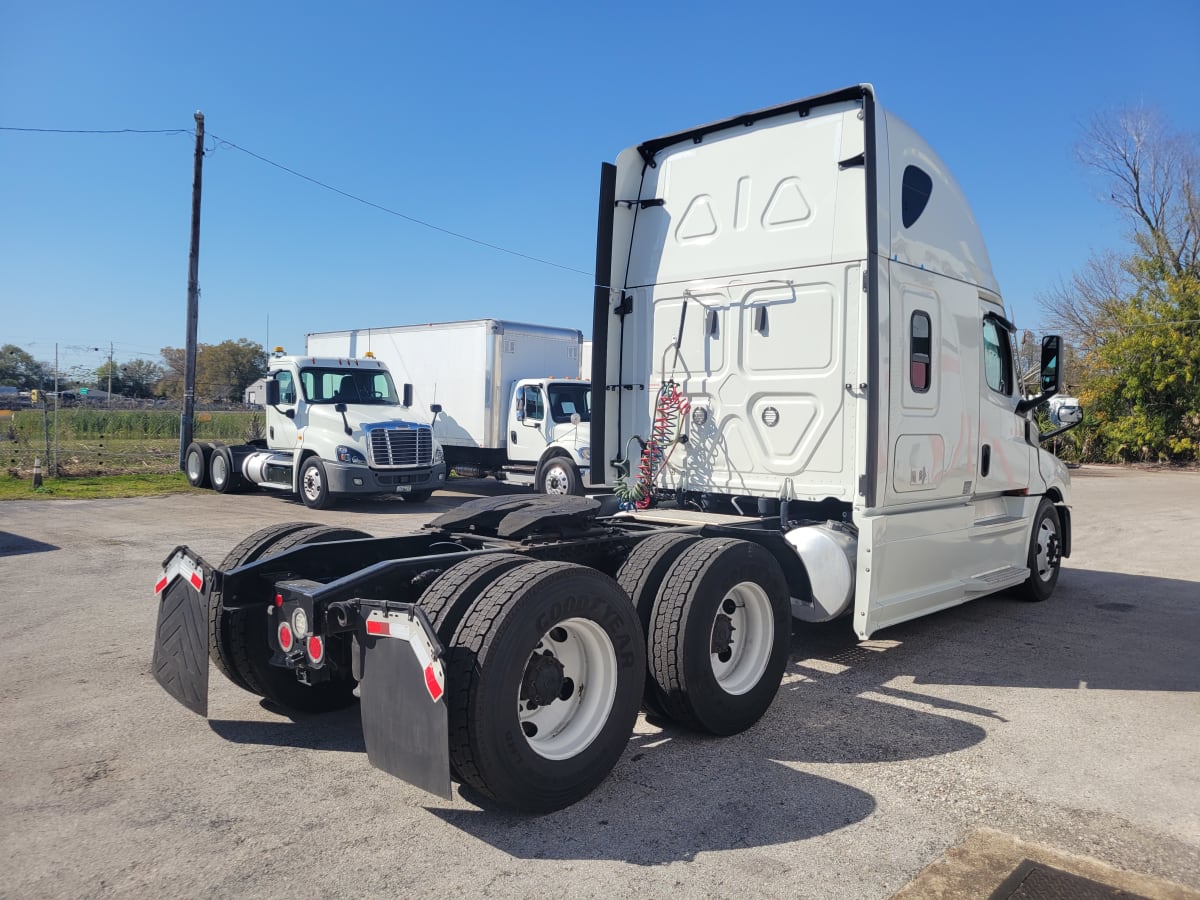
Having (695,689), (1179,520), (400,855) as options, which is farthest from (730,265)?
(1179,520)

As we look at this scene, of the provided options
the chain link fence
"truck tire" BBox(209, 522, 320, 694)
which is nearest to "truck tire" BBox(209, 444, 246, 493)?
the chain link fence

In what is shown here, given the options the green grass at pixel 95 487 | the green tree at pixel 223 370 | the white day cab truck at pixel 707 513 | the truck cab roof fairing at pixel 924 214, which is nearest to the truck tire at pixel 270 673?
the white day cab truck at pixel 707 513

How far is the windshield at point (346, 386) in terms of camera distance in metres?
15.8

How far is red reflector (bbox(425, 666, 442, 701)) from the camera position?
318cm

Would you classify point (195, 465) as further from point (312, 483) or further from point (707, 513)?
point (707, 513)

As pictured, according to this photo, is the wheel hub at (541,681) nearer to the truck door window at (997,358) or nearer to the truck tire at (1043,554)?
the truck door window at (997,358)

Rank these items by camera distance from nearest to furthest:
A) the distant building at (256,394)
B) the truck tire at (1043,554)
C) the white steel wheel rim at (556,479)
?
the truck tire at (1043,554)
the white steel wheel rim at (556,479)
the distant building at (256,394)

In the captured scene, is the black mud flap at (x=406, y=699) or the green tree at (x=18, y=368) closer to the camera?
the black mud flap at (x=406, y=699)

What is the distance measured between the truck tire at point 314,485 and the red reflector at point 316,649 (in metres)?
11.6

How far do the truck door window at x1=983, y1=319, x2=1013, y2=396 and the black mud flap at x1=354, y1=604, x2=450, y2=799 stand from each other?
514 centimetres

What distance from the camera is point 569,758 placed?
11.9 ft

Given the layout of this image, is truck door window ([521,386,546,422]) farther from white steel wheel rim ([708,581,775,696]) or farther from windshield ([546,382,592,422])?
white steel wheel rim ([708,581,775,696])

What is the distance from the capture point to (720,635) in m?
4.63

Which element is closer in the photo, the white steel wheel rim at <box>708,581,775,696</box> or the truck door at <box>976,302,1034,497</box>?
the white steel wheel rim at <box>708,581,775,696</box>
